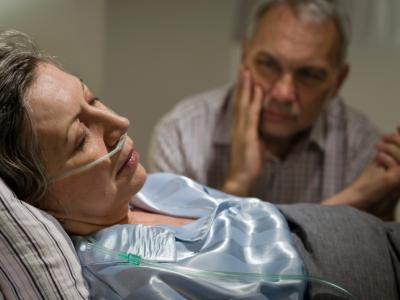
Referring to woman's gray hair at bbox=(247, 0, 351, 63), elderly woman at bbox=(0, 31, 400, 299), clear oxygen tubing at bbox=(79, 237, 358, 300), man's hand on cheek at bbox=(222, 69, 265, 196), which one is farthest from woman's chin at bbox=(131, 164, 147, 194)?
woman's gray hair at bbox=(247, 0, 351, 63)

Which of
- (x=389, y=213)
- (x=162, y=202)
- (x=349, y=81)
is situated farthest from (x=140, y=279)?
(x=349, y=81)

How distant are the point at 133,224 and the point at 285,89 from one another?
Result: 0.79 m

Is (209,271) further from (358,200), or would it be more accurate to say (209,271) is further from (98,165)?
(358,200)

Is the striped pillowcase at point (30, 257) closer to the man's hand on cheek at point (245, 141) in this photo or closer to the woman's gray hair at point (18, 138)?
the woman's gray hair at point (18, 138)

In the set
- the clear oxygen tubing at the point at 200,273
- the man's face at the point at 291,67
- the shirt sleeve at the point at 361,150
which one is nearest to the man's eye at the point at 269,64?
the man's face at the point at 291,67

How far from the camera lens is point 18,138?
1.05 m

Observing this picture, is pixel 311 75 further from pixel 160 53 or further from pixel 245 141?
pixel 160 53

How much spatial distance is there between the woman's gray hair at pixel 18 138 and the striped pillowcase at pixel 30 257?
0.05m

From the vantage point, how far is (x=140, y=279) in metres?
1.07

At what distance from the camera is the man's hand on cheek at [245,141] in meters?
1.86

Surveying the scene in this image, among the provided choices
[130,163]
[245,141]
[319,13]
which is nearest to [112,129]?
[130,163]

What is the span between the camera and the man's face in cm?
184

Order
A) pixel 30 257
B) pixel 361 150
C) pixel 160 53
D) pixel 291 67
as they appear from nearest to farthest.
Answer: pixel 30 257
pixel 291 67
pixel 361 150
pixel 160 53

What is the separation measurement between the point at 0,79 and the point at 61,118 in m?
0.12
